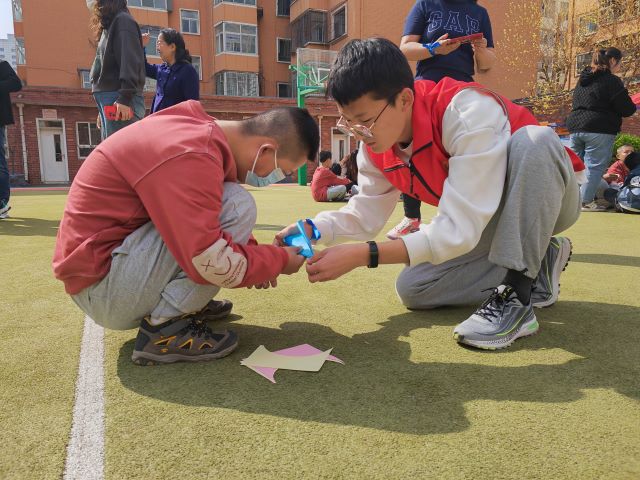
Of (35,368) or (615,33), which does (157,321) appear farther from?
(615,33)

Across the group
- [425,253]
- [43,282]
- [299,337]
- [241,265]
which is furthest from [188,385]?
[43,282]

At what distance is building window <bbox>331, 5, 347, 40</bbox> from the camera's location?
2234 cm

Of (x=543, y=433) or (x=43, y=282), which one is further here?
(x=43, y=282)

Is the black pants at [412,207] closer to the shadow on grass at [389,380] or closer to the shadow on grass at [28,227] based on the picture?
the shadow on grass at [389,380]

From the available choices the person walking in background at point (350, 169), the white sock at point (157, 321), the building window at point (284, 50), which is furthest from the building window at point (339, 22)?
the white sock at point (157, 321)

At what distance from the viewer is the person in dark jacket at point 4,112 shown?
492cm

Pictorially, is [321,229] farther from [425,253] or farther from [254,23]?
[254,23]

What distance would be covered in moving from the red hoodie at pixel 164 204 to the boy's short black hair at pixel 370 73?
42 centimetres

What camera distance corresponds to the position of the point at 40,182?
1814cm

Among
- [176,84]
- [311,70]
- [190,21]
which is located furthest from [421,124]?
[190,21]

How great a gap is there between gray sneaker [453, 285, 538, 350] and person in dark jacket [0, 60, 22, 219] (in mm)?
4716

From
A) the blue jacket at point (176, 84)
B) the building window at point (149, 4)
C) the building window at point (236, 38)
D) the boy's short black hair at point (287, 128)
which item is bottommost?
the boy's short black hair at point (287, 128)

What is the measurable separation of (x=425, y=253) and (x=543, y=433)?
603 mm

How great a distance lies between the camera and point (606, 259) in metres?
3.19
